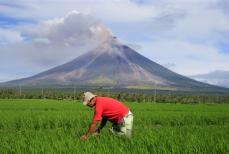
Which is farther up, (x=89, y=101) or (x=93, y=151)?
(x=89, y=101)

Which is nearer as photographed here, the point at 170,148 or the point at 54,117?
the point at 170,148

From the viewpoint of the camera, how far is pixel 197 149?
23.6 feet

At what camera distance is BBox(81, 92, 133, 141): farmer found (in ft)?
27.1

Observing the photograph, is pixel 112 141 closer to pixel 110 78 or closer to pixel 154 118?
pixel 154 118

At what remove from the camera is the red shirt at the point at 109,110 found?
27.2 feet

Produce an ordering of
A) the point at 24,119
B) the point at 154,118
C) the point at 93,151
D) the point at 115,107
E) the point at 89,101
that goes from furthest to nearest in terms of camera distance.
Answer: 1. the point at 154,118
2. the point at 24,119
3. the point at 115,107
4. the point at 89,101
5. the point at 93,151

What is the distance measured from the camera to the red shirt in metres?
8.28

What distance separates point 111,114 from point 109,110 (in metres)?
0.13

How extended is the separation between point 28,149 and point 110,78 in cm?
19192

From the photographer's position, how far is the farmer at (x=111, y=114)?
8.27 meters

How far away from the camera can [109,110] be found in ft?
28.2

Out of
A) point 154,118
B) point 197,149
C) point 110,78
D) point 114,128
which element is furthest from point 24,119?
point 110,78

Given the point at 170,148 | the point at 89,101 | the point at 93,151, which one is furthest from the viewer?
the point at 89,101

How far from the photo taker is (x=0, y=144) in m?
8.25
